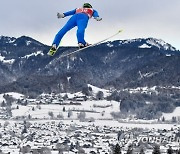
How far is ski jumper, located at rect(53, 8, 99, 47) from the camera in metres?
15.7

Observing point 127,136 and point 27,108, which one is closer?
point 127,136

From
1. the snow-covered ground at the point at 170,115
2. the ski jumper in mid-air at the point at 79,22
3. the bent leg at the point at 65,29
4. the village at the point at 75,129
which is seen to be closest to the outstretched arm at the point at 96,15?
the ski jumper in mid-air at the point at 79,22

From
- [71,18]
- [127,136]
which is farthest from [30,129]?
[71,18]

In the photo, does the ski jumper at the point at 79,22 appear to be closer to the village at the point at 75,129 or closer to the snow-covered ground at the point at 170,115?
the village at the point at 75,129

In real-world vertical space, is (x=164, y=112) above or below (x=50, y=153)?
above

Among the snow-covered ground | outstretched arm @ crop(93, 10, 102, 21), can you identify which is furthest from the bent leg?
the snow-covered ground

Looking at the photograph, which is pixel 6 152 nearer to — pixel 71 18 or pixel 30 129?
pixel 30 129

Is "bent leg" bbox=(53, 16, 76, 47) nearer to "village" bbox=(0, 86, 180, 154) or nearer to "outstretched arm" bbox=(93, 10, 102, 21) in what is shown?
"outstretched arm" bbox=(93, 10, 102, 21)

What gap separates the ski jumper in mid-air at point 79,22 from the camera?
15727 mm

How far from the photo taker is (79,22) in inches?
624

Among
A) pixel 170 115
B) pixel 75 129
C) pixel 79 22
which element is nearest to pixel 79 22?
pixel 79 22

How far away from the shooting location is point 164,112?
200 m

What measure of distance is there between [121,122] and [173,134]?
35743 millimetres

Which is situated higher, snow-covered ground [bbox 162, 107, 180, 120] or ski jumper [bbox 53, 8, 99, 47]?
snow-covered ground [bbox 162, 107, 180, 120]
